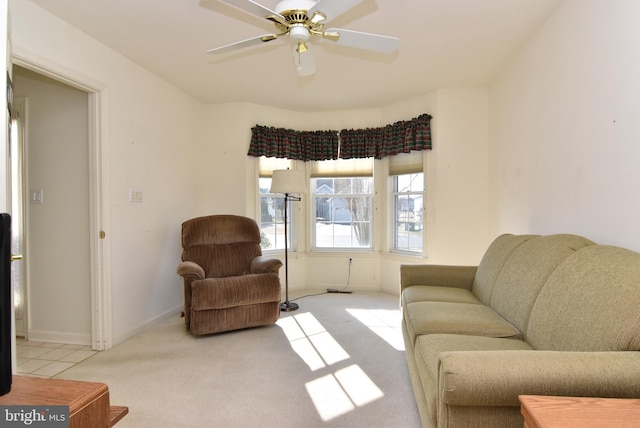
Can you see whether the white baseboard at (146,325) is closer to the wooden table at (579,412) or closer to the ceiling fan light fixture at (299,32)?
the ceiling fan light fixture at (299,32)

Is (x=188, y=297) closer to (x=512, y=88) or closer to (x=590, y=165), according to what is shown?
(x=590, y=165)

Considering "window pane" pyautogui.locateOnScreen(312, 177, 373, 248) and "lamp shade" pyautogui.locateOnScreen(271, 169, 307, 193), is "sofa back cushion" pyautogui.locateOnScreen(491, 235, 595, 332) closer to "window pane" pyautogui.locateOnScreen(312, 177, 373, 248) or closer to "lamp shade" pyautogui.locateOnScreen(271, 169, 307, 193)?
"lamp shade" pyautogui.locateOnScreen(271, 169, 307, 193)

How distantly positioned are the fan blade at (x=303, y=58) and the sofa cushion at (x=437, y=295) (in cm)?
176

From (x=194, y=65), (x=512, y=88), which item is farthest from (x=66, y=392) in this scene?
(x=512, y=88)

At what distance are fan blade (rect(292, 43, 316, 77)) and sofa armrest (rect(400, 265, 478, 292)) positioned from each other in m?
1.78

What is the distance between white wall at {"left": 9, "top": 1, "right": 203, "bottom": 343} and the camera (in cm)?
244

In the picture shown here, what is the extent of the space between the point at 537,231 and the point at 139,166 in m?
3.40

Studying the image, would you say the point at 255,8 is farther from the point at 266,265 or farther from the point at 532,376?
the point at 266,265

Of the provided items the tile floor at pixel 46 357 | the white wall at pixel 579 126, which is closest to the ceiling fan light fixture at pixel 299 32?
the white wall at pixel 579 126

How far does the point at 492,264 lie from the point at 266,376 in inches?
68.9

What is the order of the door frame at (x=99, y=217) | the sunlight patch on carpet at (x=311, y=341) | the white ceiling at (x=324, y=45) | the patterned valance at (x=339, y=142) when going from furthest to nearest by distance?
the patterned valance at (x=339, y=142) → the door frame at (x=99, y=217) → the sunlight patch on carpet at (x=311, y=341) → the white ceiling at (x=324, y=45)

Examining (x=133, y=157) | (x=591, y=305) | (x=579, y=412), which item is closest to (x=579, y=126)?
(x=591, y=305)

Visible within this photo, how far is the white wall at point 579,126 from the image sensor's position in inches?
67.2

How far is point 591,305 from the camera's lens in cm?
136
